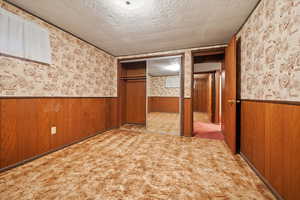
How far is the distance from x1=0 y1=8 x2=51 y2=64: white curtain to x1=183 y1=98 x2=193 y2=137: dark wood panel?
3.00m

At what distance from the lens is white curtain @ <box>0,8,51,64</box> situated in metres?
1.50

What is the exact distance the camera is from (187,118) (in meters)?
3.06

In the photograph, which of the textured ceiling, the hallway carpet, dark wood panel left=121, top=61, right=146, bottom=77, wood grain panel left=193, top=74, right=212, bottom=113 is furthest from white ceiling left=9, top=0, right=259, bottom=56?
wood grain panel left=193, top=74, right=212, bottom=113

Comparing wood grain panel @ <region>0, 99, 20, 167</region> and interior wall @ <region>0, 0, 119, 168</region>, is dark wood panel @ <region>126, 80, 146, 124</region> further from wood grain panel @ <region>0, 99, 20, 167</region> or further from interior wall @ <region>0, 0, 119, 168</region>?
wood grain panel @ <region>0, 99, 20, 167</region>

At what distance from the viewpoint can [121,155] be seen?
1997 millimetres

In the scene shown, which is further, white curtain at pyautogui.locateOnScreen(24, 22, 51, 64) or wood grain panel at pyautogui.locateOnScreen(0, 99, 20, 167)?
white curtain at pyautogui.locateOnScreen(24, 22, 51, 64)

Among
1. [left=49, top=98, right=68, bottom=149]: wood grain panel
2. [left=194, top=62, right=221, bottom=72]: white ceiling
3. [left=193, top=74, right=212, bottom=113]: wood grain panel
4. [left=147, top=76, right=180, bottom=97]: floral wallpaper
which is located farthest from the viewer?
[left=193, top=74, right=212, bottom=113]: wood grain panel

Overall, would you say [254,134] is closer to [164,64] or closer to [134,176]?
[134,176]

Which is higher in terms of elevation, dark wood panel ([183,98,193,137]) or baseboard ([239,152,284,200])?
dark wood panel ([183,98,193,137])

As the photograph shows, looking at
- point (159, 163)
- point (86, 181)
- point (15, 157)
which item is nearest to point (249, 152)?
point (159, 163)

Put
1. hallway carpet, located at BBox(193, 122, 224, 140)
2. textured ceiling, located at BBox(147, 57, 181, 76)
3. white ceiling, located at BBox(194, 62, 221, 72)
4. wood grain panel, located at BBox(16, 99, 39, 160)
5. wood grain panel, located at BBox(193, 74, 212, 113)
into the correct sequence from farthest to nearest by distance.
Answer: wood grain panel, located at BBox(193, 74, 212, 113) < white ceiling, located at BBox(194, 62, 221, 72) < textured ceiling, located at BBox(147, 57, 181, 76) < hallway carpet, located at BBox(193, 122, 224, 140) < wood grain panel, located at BBox(16, 99, 39, 160)

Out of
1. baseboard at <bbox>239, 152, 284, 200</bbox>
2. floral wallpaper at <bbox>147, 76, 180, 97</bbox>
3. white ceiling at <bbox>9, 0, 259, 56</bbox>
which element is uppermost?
white ceiling at <bbox>9, 0, 259, 56</bbox>

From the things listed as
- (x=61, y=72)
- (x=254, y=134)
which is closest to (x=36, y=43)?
(x=61, y=72)

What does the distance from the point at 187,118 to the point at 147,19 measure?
7.81ft
